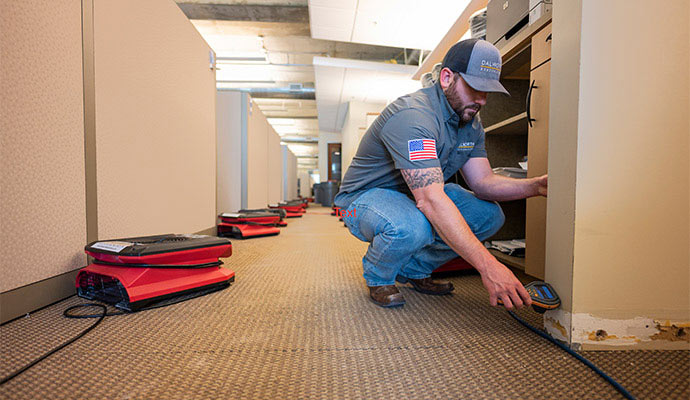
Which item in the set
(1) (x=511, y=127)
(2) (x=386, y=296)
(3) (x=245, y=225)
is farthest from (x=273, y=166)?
(2) (x=386, y=296)

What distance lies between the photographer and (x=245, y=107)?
323 centimetres

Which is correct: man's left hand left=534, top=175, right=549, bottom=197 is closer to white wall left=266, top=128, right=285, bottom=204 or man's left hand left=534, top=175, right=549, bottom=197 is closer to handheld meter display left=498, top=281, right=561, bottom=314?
handheld meter display left=498, top=281, right=561, bottom=314

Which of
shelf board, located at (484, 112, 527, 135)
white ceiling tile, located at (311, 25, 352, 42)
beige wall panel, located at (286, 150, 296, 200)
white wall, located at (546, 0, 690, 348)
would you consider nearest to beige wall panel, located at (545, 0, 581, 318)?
white wall, located at (546, 0, 690, 348)

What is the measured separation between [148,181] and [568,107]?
1.58 m

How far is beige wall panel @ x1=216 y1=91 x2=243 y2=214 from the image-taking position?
3.17 m

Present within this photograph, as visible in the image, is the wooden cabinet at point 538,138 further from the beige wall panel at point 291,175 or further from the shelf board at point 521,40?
the beige wall panel at point 291,175

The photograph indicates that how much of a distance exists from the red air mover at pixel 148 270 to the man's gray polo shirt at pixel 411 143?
56 centimetres

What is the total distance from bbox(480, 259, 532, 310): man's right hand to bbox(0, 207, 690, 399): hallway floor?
10cm

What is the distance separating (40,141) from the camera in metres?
0.92

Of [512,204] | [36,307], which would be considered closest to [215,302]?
[36,307]

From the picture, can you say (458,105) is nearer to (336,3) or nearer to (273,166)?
(336,3)

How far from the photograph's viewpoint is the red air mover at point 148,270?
0.95 m

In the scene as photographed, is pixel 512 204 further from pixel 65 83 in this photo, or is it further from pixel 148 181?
pixel 65 83

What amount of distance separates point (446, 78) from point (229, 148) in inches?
104
